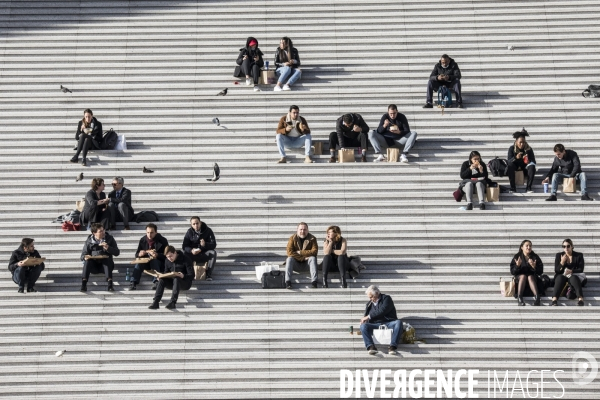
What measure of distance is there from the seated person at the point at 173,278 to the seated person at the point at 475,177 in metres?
6.56

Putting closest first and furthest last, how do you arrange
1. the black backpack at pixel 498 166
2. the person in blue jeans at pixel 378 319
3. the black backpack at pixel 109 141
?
the person in blue jeans at pixel 378 319, the black backpack at pixel 498 166, the black backpack at pixel 109 141

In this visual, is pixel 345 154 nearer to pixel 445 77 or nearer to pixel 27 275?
pixel 445 77

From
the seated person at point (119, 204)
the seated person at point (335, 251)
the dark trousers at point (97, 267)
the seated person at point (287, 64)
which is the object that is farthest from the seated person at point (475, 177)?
the dark trousers at point (97, 267)

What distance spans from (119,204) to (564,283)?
9.59 meters

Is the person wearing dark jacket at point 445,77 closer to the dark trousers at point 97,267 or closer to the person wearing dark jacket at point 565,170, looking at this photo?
the person wearing dark jacket at point 565,170

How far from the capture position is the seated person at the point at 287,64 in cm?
2961

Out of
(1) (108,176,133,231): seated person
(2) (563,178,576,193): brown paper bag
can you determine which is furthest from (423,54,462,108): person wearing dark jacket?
(1) (108,176,133,231): seated person

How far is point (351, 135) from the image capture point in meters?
27.7

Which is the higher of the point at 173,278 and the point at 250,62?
the point at 250,62

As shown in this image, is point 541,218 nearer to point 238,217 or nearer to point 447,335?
point 447,335

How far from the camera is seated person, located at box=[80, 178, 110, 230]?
84.5ft

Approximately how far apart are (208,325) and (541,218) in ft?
25.6

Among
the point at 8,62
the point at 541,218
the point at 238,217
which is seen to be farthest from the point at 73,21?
the point at 541,218

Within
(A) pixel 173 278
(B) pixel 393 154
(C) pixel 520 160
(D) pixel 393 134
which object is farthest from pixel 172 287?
(C) pixel 520 160
